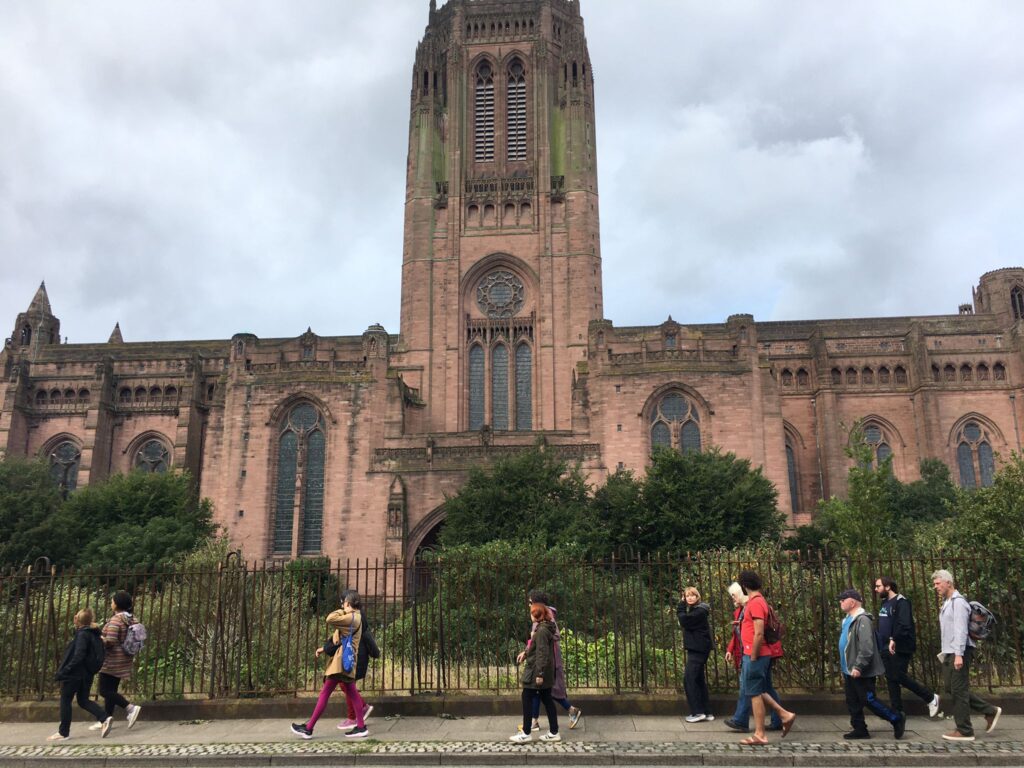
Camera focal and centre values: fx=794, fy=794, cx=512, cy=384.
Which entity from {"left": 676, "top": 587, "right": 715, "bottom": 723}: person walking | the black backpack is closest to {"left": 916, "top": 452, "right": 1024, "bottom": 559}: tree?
{"left": 676, "top": 587, "right": 715, "bottom": 723}: person walking

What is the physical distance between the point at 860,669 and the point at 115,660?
30.7ft

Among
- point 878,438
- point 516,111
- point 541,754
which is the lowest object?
point 541,754

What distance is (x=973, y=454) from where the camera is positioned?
43844mm

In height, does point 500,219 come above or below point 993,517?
above

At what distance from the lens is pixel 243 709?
36.8 ft

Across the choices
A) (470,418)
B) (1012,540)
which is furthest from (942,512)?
(470,418)

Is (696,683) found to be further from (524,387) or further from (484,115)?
(484,115)

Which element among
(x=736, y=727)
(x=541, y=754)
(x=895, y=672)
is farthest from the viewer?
(x=736, y=727)

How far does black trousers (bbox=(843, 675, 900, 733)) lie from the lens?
30.5 feet

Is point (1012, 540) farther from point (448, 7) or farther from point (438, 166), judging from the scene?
point (448, 7)

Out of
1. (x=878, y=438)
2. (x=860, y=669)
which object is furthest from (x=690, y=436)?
(x=860, y=669)

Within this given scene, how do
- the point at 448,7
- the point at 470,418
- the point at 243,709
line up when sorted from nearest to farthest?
1. the point at 243,709
2. the point at 470,418
3. the point at 448,7

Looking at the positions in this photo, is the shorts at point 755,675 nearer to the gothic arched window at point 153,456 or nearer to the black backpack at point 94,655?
the black backpack at point 94,655

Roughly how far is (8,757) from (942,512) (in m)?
35.3
